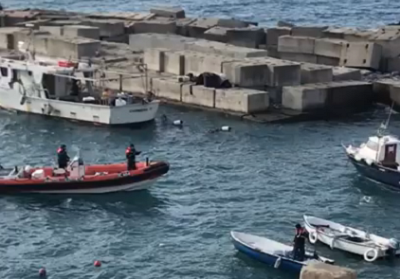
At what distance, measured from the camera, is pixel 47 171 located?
40594 mm

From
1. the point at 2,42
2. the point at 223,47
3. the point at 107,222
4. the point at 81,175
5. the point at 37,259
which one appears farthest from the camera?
the point at 2,42

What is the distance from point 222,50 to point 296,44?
6.63 m

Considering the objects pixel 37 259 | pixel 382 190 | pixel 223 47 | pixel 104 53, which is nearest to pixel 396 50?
pixel 223 47

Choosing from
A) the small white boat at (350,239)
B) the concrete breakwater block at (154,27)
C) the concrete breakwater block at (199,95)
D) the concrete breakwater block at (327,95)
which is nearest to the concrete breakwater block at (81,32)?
the concrete breakwater block at (154,27)

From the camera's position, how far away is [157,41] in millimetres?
65750

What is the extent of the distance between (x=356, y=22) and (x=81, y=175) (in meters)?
59.1

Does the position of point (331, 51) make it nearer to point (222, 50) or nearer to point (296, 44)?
point (296, 44)

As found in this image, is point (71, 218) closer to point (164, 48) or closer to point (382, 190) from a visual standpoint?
point (382, 190)

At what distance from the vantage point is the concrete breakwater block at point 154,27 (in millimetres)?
73188

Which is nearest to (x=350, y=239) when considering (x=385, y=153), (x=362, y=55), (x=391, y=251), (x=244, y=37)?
(x=391, y=251)

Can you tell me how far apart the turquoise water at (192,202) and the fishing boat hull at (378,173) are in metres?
0.37

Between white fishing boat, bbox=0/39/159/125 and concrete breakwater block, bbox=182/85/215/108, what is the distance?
2.90 meters

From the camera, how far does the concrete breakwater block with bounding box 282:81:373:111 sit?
5384cm

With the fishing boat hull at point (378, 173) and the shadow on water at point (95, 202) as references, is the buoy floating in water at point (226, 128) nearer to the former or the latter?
the fishing boat hull at point (378, 173)
